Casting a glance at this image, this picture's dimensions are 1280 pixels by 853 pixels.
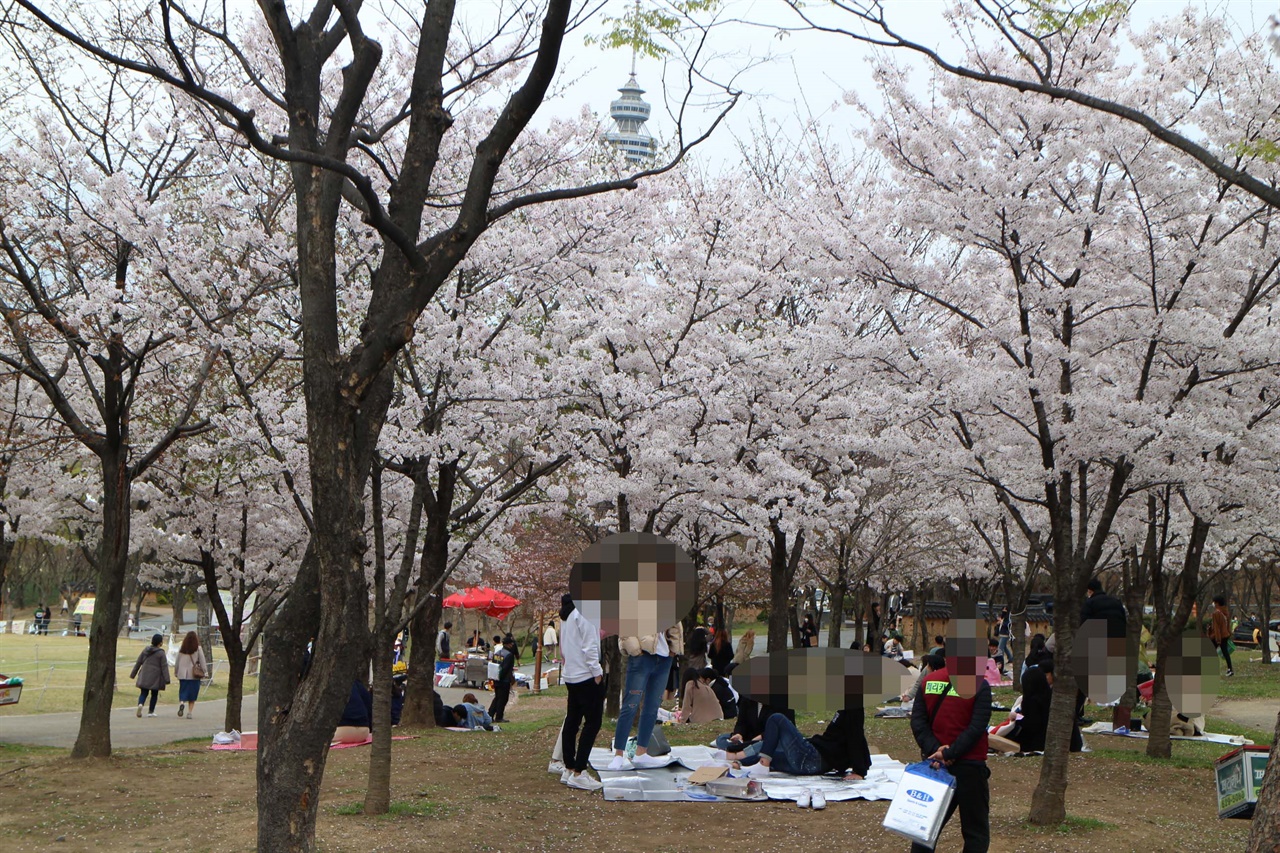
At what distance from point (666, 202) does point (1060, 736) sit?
984 centimetres

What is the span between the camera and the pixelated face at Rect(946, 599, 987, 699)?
5754 mm

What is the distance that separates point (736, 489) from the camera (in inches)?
538

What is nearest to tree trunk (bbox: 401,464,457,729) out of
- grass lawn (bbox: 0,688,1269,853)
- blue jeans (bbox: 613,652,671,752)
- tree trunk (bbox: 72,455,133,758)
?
grass lawn (bbox: 0,688,1269,853)

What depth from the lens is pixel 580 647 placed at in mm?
8000

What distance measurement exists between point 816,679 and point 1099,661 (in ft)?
7.82

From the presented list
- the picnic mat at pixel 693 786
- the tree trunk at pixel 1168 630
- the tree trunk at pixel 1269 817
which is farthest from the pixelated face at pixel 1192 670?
the tree trunk at pixel 1269 817

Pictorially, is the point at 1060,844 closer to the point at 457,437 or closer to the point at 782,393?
the point at 457,437

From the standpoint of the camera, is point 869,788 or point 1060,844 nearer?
point 1060,844

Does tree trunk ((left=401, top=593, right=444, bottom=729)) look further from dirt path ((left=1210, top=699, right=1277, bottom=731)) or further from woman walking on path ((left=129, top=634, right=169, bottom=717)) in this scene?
dirt path ((left=1210, top=699, right=1277, bottom=731))

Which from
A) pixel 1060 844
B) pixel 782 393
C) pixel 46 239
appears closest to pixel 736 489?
pixel 782 393

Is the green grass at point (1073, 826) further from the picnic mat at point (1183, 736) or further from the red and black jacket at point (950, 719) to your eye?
the picnic mat at point (1183, 736)

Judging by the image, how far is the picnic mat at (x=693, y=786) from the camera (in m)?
8.09

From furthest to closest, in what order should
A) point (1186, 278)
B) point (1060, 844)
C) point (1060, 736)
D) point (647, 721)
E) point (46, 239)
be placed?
point (46, 239)
point (647, 721)
point (1186, 278)
point (1060, 736)
point (1060, 844)

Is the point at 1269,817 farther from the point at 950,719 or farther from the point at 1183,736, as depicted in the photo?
the point at 1183,736
